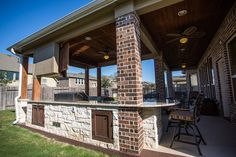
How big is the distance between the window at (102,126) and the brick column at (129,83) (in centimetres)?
27

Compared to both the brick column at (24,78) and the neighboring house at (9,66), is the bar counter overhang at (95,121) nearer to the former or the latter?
the brick column at (24,78)

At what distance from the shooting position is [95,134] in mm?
2781

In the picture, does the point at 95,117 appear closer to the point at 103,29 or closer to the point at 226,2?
the point at 103,29

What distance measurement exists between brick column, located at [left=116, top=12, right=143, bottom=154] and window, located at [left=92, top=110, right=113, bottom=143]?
0.88 feet

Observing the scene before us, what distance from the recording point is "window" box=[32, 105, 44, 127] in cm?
402

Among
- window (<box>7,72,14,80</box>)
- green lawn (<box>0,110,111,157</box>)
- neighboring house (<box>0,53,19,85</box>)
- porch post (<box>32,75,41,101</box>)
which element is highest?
neighboring house (<box>0,53,19,85</box>)

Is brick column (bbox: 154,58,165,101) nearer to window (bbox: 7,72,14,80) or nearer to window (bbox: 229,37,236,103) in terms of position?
window (bbox: 229,37,236,103)

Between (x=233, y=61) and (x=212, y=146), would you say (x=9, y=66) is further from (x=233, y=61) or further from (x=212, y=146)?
(x=233, y=61)

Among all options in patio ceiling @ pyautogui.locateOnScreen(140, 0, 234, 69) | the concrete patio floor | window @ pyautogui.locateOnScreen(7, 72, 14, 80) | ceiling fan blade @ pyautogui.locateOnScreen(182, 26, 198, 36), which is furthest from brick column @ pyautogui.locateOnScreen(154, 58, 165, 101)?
window @ pyautogui.locateOnScreen(7, 72, 14, 80)

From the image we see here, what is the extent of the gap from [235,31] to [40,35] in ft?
16.4

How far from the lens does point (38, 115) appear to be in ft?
13.5

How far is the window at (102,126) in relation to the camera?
260cm

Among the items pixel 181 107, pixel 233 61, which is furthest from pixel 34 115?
pixel 233 61

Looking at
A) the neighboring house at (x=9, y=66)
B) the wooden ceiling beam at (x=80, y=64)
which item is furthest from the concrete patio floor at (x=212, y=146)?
the neighboring house at (x=9, y=66)
